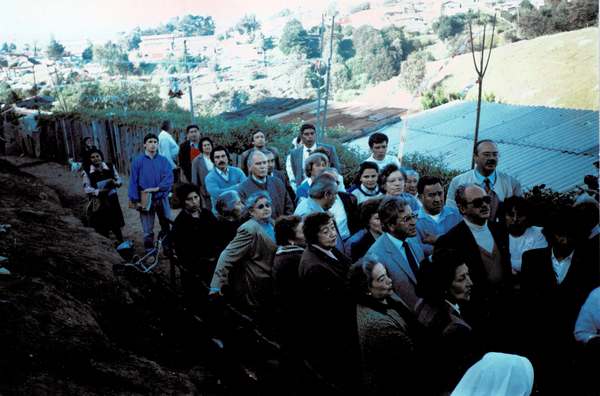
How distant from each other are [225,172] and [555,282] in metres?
3.94

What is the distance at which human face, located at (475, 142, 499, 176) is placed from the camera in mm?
4133

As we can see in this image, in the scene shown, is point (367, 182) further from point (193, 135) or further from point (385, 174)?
point (193, 135)

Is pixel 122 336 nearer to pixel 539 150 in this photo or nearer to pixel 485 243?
pixel 485 243

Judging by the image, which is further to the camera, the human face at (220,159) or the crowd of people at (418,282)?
the human face at (220,159)

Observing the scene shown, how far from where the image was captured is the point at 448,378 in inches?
80.7

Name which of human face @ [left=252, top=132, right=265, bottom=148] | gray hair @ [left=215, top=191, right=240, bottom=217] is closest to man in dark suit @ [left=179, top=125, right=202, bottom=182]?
human face @ [left=252, top=132, right=265, bottom=148]

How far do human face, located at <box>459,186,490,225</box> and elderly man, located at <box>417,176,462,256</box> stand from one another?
0.60 meters

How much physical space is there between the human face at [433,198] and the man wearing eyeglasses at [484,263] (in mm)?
620

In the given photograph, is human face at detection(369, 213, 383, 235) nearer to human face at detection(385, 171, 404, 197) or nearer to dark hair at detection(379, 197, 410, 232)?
dark hair at detection(379, 197, 410, 232)

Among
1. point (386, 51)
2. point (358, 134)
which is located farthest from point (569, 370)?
point (386, 51)

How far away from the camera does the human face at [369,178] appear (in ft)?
15.3

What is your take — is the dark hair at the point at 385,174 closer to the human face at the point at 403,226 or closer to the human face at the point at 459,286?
the human face at the point at 403,226

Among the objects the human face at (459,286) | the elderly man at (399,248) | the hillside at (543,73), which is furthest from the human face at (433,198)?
the hillside at (543,73)

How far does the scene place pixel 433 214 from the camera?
405 cm
